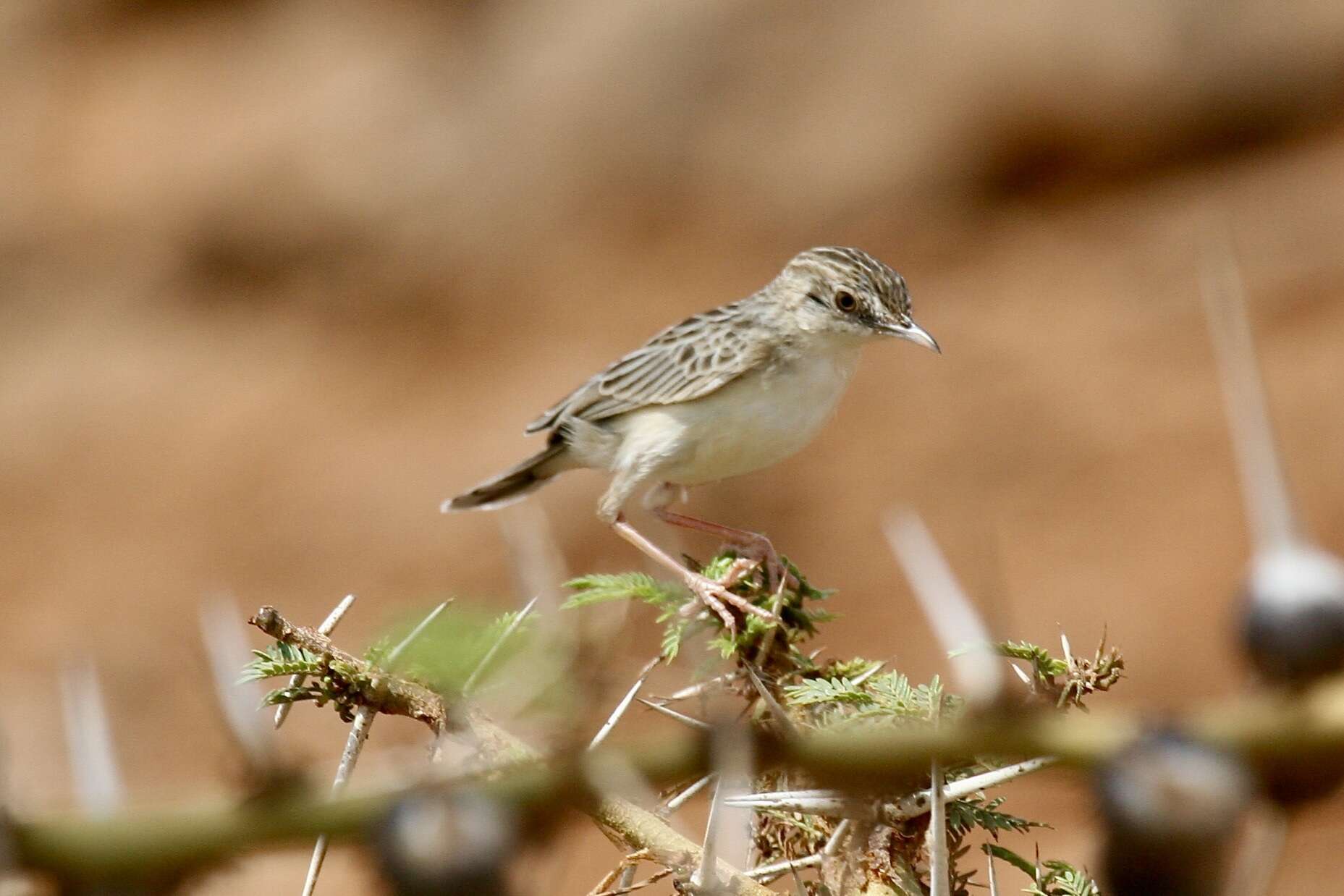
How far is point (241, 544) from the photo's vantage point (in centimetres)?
1925

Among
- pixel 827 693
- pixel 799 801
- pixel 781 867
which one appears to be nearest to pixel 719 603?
pixel 827 693

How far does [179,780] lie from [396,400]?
5.76 metres

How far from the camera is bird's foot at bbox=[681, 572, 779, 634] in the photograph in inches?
149

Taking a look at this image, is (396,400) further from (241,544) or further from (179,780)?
(179,780)

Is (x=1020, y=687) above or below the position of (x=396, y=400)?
below

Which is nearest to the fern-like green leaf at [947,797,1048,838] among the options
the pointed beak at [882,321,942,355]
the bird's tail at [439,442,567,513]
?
the pointed beak at [882,321,942,355]

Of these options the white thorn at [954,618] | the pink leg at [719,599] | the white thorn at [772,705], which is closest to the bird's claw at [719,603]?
the pink leg at [719,599]

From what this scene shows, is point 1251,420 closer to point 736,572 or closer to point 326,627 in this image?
point 326,627

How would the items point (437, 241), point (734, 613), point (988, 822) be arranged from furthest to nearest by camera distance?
point (437, 241)
point (734, 613)
point (988, 822)

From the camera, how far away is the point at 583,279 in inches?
768

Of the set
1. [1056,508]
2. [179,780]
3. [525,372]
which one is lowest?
[179,780]

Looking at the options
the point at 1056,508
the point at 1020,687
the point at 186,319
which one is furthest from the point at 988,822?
the point at 186,319

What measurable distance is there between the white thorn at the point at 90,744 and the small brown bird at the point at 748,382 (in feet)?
16.7

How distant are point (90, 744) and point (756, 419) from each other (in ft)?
18.5
